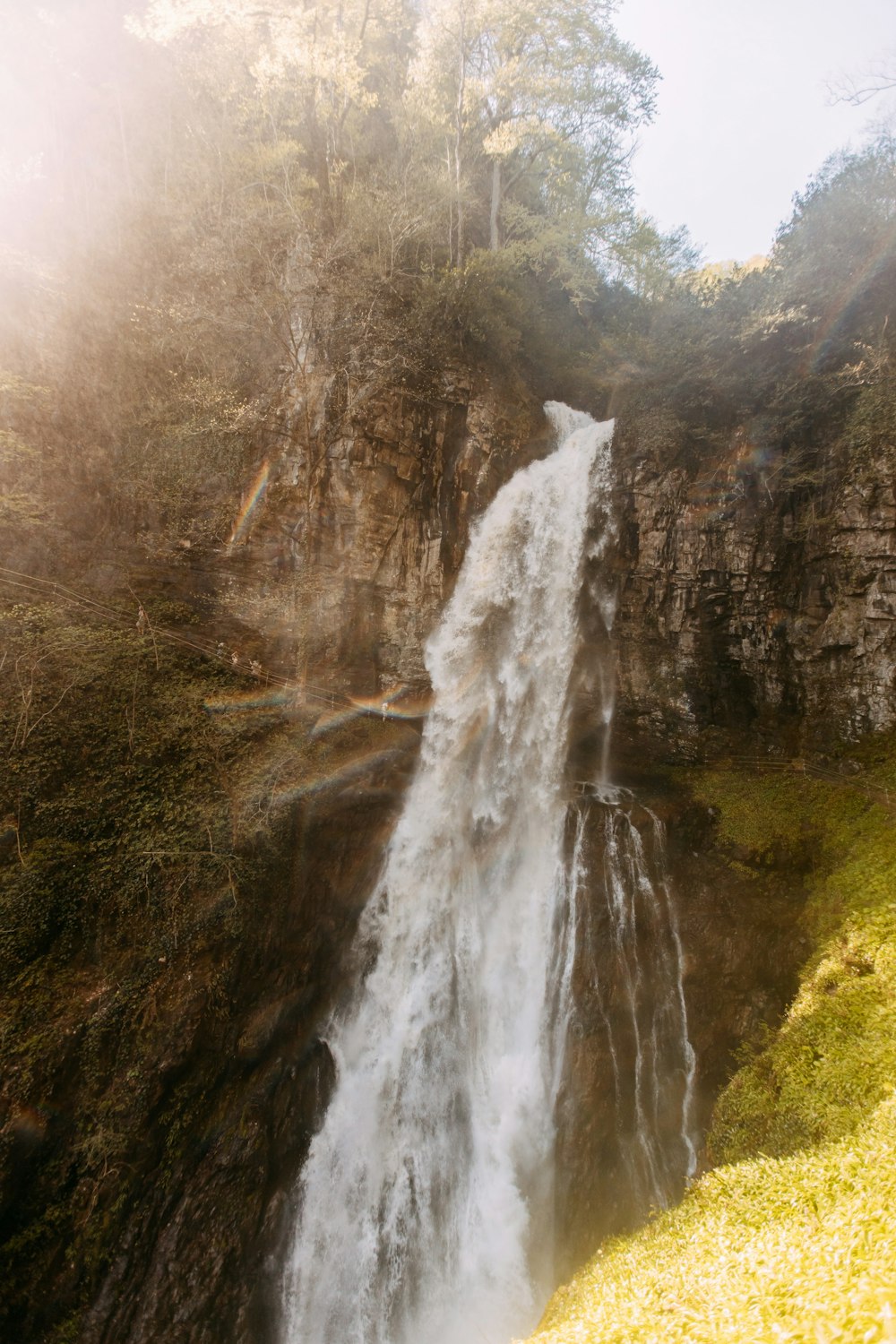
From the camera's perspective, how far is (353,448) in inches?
460

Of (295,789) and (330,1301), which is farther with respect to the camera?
(295,789)

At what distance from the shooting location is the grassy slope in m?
3.19

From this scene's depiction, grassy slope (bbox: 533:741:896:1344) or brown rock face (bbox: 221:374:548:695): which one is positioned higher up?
brown rock face (bbox: 221:374:548:695)

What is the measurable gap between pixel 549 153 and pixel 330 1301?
2524 centimetres

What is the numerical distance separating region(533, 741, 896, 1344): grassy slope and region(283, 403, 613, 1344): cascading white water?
2.98 metres

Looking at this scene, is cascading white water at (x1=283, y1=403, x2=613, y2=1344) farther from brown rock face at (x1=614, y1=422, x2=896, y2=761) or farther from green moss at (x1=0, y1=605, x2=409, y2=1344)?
green moss at (x1=0, y1=605, x2=409, y2=1344)

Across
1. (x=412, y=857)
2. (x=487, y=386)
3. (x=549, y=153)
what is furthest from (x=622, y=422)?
(x=412, y=857)

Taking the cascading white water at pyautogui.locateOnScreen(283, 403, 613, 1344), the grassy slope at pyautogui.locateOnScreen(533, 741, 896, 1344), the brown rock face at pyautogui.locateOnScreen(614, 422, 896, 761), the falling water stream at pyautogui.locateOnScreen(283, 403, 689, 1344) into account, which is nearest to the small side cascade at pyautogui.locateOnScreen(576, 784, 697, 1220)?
the falling water stream at pyautogui.locateOnScreen(283, 403, 689, 1344)

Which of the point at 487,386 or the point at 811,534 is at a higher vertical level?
the point at 487,386

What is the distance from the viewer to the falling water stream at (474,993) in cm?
803

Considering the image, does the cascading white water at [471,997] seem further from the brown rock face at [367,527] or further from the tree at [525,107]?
the tree at [525,107]

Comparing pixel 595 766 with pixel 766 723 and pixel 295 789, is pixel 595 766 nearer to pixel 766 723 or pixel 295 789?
pixel 766 723

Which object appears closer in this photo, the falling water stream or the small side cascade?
the falling water stream

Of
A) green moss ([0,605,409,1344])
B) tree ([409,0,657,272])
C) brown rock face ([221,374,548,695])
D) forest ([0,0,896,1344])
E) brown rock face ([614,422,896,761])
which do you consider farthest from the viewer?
tree ([409,0,657,272])
